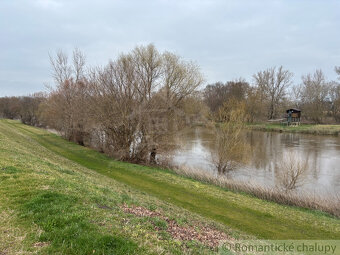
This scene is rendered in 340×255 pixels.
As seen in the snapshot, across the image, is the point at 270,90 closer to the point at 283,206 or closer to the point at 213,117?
the point at 213,117

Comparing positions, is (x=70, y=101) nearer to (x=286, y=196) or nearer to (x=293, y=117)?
(x=286, y=196)

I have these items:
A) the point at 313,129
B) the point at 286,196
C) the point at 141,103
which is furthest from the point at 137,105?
the point at 313,129

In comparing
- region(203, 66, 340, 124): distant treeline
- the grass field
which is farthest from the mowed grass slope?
region(203, 66, 340, 124): distant treeline

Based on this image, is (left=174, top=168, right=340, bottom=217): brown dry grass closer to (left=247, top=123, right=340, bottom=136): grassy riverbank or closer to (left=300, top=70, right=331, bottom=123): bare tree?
(left=247, top=123, right=340, bottom=136): grassy riverbank

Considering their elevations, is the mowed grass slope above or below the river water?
above

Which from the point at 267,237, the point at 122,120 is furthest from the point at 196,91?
the point at 267,237

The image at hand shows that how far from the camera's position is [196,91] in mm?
19922

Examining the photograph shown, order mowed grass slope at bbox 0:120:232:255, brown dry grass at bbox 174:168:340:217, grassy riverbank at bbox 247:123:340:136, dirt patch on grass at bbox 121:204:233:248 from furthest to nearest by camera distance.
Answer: grassy riverbank at bbox 247:123:340:136 → brown dry grass at bbox 174:168:340:217 → dirt patch on grass at bbox 121:204:233:248 → mowed grass slope at bbox 0:120:232:255

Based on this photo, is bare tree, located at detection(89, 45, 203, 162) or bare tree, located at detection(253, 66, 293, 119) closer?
bare tree, located at detection(89, 45, 203, 162)

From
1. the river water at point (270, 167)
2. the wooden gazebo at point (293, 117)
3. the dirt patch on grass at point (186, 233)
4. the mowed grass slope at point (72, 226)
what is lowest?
the river water at point (270, 167)

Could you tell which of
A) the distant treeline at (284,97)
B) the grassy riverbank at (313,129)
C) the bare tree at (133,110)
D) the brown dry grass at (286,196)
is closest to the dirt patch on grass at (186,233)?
the brown dry grass at (286,196)

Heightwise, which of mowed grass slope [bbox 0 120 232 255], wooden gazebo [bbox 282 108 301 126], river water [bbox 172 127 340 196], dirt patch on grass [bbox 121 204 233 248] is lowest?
river water [bbox 172 127 340 196]

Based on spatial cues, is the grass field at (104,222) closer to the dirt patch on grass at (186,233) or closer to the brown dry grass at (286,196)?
the dirt patch on grass at (186,233)

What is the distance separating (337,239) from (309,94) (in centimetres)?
5987
